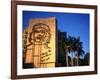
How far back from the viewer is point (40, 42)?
211cm

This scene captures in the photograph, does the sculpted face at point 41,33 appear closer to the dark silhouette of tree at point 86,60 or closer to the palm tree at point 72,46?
the palm tree at point 72,46

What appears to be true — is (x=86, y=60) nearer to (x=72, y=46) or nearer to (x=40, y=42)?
(x=72, y=46)

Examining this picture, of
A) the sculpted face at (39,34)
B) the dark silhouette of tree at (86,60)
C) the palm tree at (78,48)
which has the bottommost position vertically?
the dark silhouette of tree at (86,60)

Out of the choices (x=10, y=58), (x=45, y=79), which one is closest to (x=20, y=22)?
(x=10, y=58)

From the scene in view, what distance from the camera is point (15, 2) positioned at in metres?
2.00

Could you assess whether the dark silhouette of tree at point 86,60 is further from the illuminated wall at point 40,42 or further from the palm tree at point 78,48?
the illuminated wall at point 40,42

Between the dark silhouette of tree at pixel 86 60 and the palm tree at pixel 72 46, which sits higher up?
the palm tree at pixel 72 46

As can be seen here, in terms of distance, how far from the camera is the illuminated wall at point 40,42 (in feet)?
6.80

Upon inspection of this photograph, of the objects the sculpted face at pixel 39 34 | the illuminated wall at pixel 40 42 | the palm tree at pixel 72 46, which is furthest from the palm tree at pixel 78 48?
the sculpted face at pixel 39 34

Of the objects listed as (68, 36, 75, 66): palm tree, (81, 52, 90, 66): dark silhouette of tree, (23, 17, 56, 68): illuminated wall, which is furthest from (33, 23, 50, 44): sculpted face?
(81, 52, 90, 66): dark silhouette of tree

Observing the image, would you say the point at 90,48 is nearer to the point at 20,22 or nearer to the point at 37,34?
the point at 37,34

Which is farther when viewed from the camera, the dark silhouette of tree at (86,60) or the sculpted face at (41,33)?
the dark silhouette of tree at (86,60)

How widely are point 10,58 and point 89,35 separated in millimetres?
837

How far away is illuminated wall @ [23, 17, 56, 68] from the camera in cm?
207
